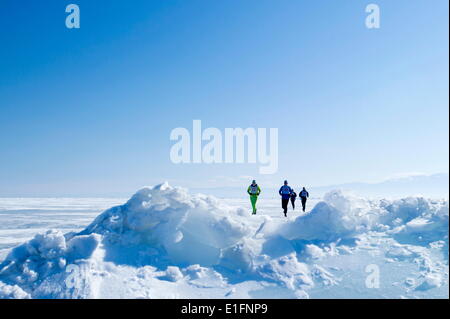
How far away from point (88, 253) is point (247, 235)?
4653mm

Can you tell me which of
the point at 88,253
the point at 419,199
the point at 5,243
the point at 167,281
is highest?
the point at 419,199

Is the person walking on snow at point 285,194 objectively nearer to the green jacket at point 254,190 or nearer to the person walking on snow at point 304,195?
the green jacket at point 254,190

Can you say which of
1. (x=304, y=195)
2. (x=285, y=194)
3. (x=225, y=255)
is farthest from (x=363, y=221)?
(x=304, y=195)

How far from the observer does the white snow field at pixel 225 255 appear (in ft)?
24.5

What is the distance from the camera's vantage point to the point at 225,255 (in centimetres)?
879

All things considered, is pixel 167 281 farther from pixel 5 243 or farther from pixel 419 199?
pixel 5 243

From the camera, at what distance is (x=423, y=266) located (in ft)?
27.9

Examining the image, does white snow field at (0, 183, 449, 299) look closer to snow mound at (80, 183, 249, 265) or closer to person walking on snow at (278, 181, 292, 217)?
snow mound at (80, 183, 249, 265)

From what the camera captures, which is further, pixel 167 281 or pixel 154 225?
pixel 154 225

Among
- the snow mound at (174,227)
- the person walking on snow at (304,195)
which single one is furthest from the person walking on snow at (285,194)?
the snow mound at (174,227)

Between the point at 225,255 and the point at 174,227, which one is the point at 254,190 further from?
the point at 174,227

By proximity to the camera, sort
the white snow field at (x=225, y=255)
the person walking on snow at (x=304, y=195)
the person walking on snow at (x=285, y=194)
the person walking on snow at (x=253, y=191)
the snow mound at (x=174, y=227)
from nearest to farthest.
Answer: the white snow field at (x=225, y=255), the snow mound at (x=174, y=227), the person walking on snow at (x=285, y=194), the person walking on snow at (x=253, y=191), the person walking on snow at (x=304, y=195)
